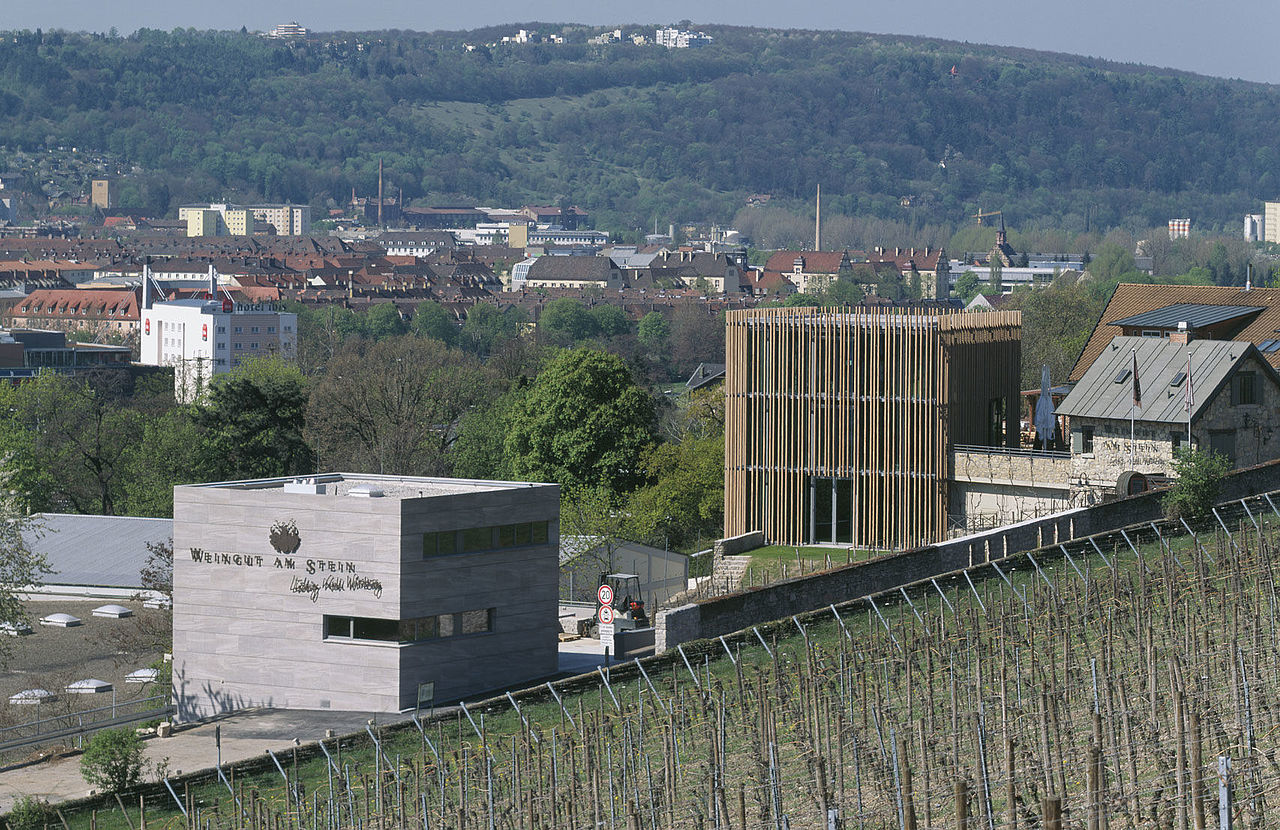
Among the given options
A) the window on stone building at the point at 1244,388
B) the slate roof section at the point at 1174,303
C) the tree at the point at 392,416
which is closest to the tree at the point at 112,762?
the window on stone building at the point at 1244,388

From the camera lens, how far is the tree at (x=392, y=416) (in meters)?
92.3

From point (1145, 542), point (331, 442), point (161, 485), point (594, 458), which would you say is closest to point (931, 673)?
point (1145, 542)

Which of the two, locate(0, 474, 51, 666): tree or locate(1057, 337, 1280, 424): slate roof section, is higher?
locate(1057, 337, 1280, 424): slate roof section

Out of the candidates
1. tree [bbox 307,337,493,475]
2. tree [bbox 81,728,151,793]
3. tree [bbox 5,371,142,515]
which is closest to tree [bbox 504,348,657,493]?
tree [bbox 307,337,493,475]

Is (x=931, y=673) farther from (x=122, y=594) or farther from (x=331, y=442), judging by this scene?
(x=331, y=442)

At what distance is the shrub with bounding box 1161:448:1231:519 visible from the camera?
4931 centimetres

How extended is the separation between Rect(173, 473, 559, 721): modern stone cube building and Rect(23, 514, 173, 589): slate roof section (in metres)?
29.9

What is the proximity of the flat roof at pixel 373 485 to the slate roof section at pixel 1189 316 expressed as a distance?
77.4ft

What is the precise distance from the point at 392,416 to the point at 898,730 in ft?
219

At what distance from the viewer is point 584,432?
78.1 metres

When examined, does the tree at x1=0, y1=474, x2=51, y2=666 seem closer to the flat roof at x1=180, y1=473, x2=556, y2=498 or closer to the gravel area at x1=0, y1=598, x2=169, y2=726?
the gravel area at x1=0, y1=598, x2=169, y2=726

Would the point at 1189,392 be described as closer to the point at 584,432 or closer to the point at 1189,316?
the point at 1189,316

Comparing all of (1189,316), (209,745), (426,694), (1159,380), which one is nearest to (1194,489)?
(1159,380)

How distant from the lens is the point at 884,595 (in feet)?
150
